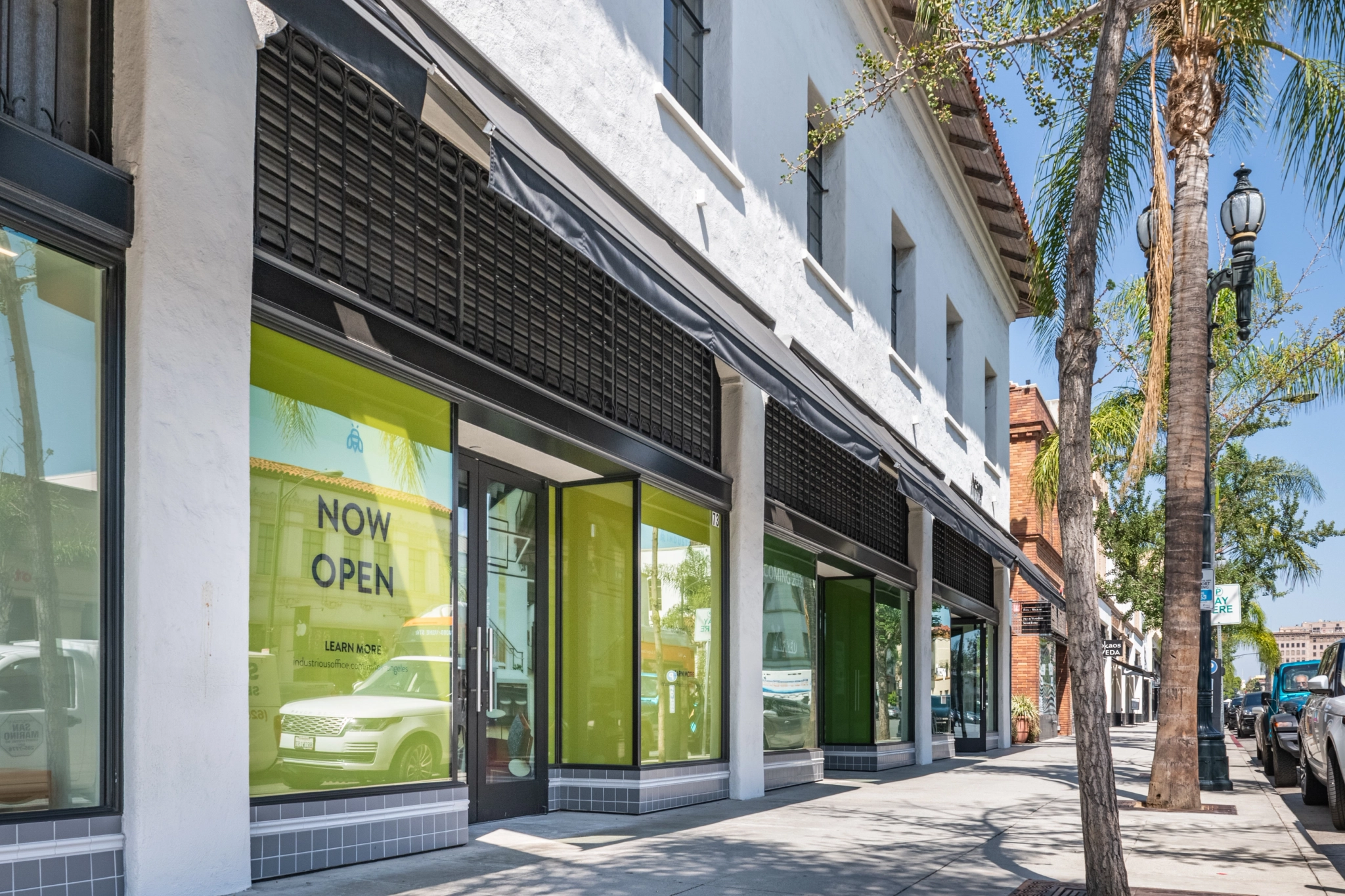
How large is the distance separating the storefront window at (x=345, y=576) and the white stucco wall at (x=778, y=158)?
259 centimetres

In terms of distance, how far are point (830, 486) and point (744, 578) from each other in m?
4.01

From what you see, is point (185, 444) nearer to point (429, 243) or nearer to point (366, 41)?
point (366, 41)

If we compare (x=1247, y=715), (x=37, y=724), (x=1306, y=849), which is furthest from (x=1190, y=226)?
(x=1247, y=715)

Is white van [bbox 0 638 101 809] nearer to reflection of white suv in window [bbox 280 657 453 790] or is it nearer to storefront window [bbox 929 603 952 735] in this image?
reflection of white suv in window [bbox 280 657 453 790]

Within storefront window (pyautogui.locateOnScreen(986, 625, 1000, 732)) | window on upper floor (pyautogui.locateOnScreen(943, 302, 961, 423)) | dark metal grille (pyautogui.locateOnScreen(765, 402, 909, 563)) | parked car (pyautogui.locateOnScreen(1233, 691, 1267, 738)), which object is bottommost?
parked car (pyautogui.locateOnScreen(1233, 691, 1267, 738))

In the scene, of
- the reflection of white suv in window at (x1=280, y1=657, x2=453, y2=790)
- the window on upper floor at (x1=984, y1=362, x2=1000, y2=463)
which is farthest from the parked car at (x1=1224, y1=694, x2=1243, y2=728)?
the reflection of white suv in window at (x1=280, y1=657, x2=453, y2=790)

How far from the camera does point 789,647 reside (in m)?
14.1

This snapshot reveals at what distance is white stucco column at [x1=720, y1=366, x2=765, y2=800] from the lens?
12.0m

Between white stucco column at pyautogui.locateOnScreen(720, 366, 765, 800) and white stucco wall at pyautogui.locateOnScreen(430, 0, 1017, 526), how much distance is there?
1177 millimetres

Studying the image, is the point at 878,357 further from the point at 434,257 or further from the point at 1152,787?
the point at 434,257

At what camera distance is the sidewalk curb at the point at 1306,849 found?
24.7 feet

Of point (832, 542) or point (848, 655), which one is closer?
point (832, 542)

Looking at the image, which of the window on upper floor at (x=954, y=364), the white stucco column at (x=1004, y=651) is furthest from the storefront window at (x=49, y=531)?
the white stucco column at (x=1004, y=651)

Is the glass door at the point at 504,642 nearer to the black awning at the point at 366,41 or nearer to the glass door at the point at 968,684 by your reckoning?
the black awning at the point at 366,41
